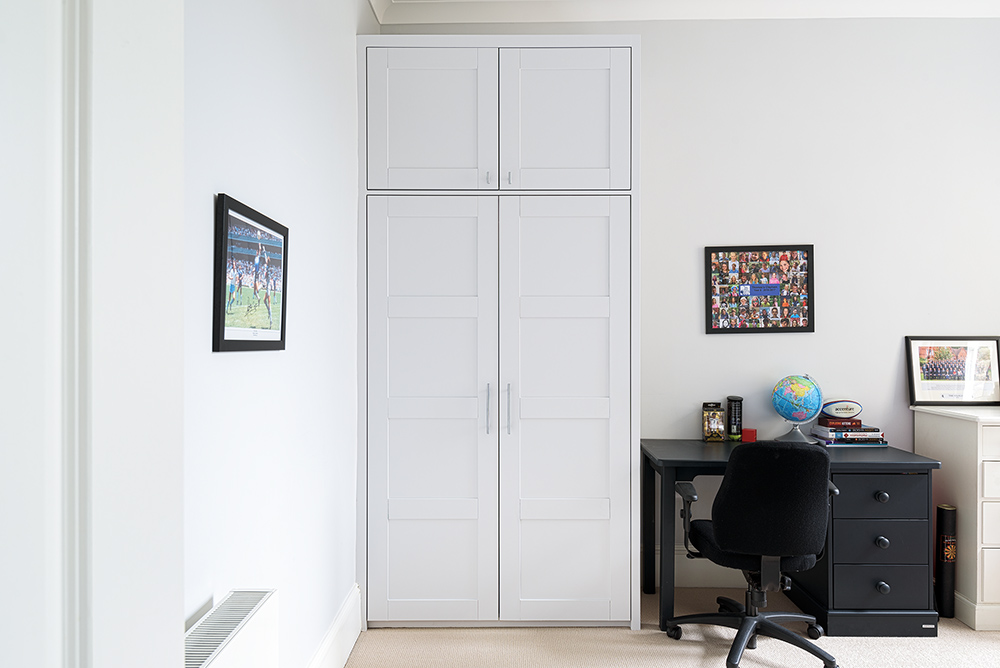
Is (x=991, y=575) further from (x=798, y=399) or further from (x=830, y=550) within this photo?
(x=798, y=399)

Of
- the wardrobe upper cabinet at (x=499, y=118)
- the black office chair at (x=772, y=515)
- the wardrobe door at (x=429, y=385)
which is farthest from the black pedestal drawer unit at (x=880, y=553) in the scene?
the wardrobe upper cabinet at (x=499, y=118)

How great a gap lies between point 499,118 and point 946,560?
9.35 feet

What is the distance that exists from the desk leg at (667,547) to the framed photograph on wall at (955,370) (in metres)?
1.49

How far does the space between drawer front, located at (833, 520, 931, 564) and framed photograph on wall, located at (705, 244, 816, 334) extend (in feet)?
3.37

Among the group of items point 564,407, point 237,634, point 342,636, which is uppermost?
point 564,407

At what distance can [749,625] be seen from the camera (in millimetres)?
2652

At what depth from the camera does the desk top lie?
282cm

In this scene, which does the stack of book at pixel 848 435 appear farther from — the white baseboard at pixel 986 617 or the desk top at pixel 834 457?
the white baseboard at pixel 986 617

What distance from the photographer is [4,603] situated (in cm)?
41

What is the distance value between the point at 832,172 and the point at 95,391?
3680 mm

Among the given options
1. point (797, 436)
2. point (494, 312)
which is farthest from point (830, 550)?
point (494, 312)

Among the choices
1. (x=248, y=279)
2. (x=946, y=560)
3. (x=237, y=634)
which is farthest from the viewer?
(x=946, y=560)

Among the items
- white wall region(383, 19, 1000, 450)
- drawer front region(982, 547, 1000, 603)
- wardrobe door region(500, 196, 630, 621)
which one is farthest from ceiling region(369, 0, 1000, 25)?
drawer front region(982, 547, 1000, 603)

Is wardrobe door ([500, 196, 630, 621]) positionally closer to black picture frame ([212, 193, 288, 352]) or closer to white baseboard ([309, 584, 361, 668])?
white baseboard ([309, 584, 361, 668])
